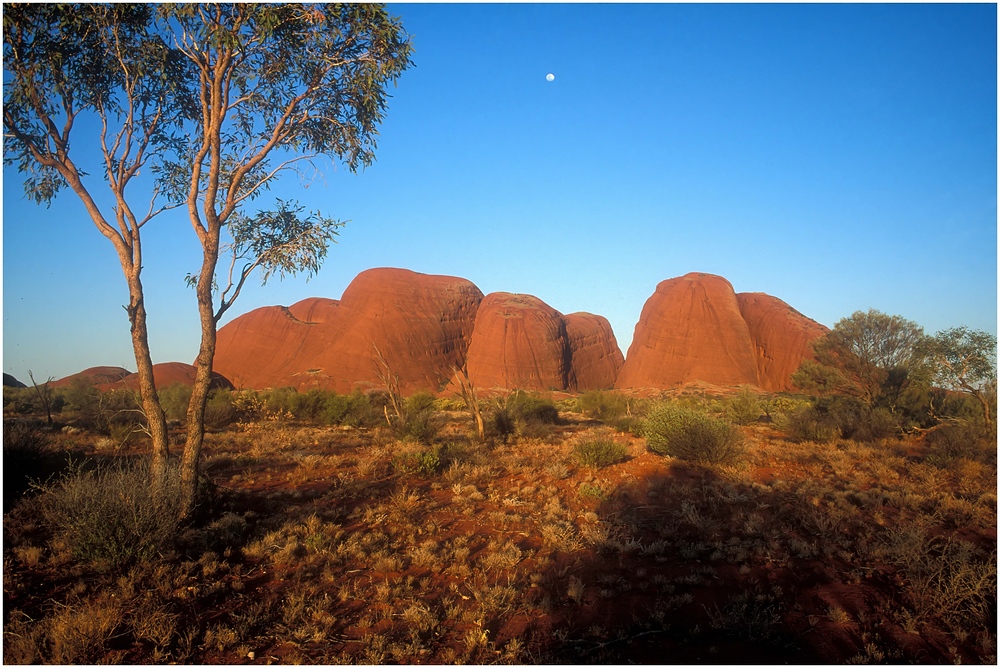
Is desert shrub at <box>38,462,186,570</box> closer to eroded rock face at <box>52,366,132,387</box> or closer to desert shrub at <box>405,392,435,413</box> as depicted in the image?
desert shrub at <box>405,392,435,413</box>

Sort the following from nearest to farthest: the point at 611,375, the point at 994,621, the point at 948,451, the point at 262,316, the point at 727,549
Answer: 1. the point at 994,621
2. the point at 727,549
3. the point at 948,451
4. the point at 262,316
5. the point at 611,375

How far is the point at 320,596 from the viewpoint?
14.5ft

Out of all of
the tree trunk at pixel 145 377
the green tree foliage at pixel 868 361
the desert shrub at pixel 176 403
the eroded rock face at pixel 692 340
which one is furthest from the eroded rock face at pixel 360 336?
the tree trunk at pixel 145 377

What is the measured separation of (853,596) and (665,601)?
1618mm

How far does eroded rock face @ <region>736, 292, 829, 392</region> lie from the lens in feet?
146

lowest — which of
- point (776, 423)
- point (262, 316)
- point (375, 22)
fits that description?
point (776, 423)

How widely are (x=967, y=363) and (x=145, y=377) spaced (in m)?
20.2

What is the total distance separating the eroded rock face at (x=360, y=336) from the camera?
47.9 meters

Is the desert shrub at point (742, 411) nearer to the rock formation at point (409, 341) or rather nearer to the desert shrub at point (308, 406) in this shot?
the desert shrub at point (308, 406)

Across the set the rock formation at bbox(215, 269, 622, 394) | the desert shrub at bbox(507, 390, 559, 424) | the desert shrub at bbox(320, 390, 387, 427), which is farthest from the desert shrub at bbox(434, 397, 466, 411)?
the rock formation at bbox(215, 269, 622, 394)

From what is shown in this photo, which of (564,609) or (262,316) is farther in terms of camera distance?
(262,316)

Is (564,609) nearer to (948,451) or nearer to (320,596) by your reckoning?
(320,596)

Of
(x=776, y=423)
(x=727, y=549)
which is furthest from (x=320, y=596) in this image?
(x=776, y=423)

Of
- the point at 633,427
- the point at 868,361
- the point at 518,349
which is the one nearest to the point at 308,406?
the point at 633,427
